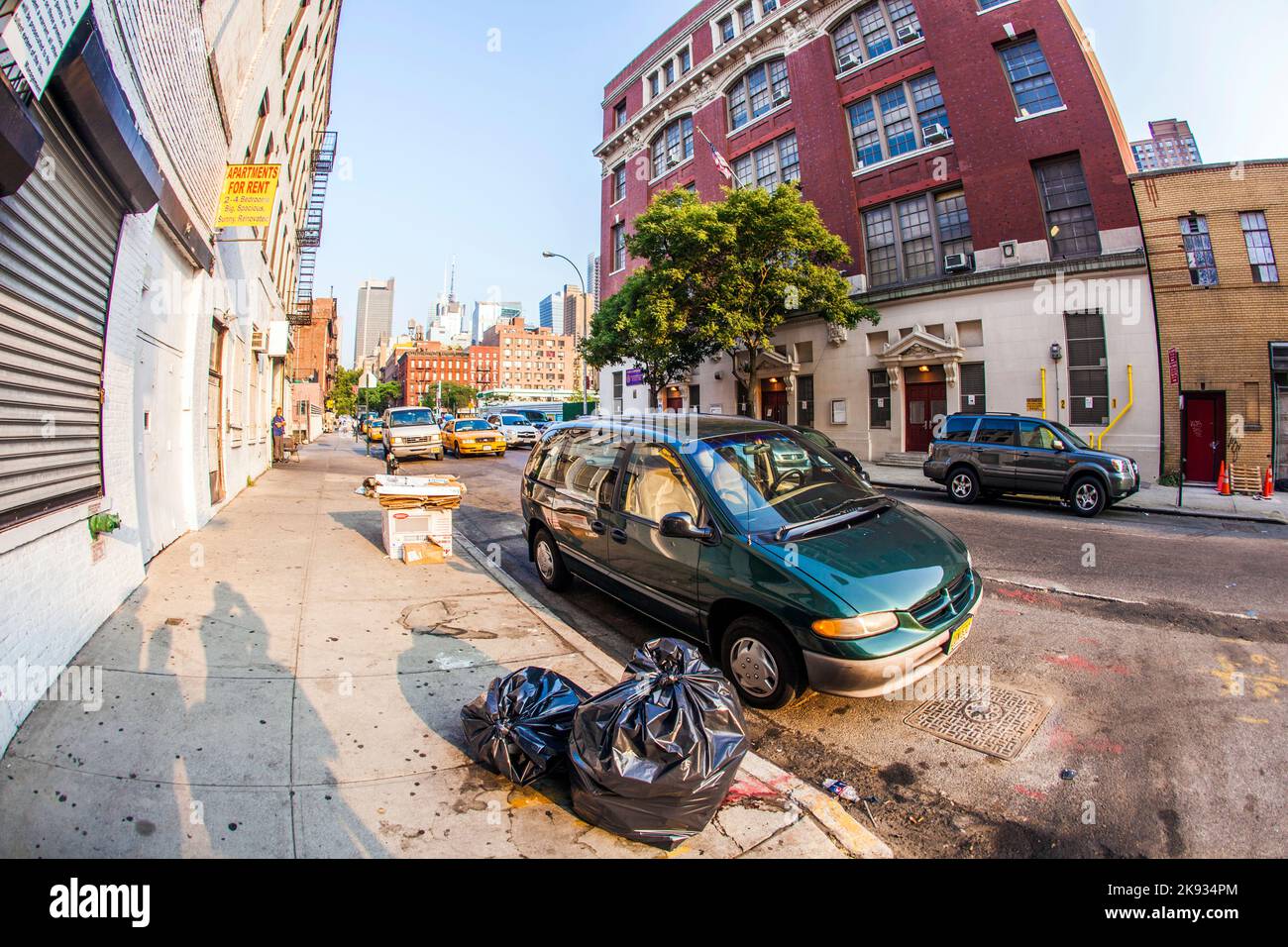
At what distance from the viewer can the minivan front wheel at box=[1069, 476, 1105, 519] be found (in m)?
10.6

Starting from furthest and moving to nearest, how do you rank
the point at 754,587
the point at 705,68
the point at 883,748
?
the point at 705,68
the point at 754,587
the point at 883,748

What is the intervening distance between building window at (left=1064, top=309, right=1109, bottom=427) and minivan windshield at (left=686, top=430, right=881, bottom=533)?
16577 millimetres

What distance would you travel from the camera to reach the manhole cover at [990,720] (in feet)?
11.0

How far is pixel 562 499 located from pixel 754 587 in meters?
2.72

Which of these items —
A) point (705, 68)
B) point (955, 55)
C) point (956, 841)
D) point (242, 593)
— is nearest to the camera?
point (956, 841)

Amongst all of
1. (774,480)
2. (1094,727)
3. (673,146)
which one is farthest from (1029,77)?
(1094,727)

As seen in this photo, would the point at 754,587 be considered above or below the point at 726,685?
above

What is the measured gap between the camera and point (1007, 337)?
18500 mm

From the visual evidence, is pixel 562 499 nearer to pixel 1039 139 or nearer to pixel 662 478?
pixel 662 478

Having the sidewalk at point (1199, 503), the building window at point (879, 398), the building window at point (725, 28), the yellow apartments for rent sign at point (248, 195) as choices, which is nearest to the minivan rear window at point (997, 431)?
the sidewalk at point (1199, 503)

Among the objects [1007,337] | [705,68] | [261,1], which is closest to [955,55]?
[1007,337]

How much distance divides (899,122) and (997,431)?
621 inches

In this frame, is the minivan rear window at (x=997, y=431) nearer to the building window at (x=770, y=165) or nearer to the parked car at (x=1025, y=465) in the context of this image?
the parked car at (x=1025, y=465)

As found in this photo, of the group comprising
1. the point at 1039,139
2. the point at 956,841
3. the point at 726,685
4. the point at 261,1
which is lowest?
the point at 956,841
